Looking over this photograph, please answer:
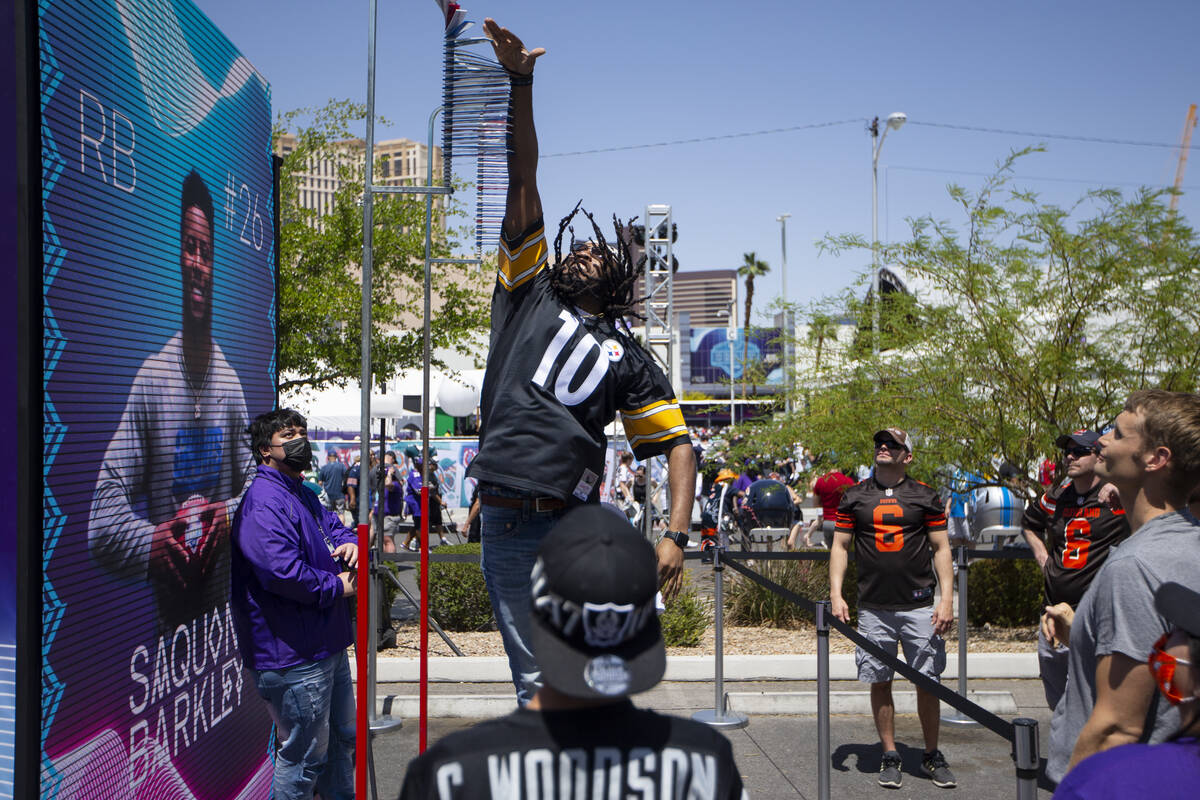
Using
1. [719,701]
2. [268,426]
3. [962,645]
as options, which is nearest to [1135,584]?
[268,426]

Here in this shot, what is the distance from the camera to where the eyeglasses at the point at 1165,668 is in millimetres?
2102

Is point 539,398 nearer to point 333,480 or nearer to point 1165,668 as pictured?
point 1165,668

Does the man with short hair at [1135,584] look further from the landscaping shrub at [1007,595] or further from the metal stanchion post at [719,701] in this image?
the landscaping shrub at [1007,595]

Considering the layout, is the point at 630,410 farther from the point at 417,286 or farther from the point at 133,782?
the point at 417,286

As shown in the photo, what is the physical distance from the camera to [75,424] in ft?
10.3

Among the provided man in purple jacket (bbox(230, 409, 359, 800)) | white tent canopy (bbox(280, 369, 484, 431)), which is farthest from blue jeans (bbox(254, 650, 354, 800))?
white tent canopy (bbox(280, 369, 484, 431))

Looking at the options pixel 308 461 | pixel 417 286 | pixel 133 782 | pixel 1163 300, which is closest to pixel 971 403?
pixel 1163 300

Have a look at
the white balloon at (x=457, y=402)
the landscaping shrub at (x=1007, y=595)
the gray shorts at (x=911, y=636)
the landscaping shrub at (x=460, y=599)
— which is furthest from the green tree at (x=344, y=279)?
the gray shorts at (x=911, y=636)

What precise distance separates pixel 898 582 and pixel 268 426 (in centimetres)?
367

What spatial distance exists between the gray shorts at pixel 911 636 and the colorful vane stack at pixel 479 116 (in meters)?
3.55

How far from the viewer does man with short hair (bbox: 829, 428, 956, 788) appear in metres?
6.01

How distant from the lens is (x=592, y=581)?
1.57 metres

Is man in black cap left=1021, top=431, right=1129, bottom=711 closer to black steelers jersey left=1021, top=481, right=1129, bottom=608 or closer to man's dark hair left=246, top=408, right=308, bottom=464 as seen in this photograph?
black steelers jersey left=1021, top=481, right=1129, bottom=608

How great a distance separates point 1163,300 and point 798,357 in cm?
347
